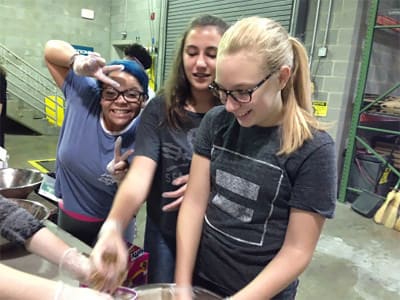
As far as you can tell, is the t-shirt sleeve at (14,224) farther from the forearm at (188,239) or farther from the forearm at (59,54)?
the forearm at (59,54)

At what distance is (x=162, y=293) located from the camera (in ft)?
2.91

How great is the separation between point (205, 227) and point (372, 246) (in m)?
2.59

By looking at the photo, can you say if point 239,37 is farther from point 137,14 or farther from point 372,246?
point 137,14

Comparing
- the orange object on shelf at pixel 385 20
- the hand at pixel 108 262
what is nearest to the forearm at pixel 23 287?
the hand at pixel 108 262

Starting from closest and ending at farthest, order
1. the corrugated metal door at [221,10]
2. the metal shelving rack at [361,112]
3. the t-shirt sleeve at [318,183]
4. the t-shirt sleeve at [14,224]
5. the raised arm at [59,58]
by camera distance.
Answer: the t-shirt sleeve at [318,183], the t-shirt sleeve at [14,224], the raised arm at [59,58], the metal shelving rack at [361,112], the corrugated metal door at [221,10]

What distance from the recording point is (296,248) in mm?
858

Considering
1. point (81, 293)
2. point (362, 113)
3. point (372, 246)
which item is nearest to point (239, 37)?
point (81, 293)

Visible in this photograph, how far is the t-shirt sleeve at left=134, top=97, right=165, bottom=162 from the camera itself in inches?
45.9

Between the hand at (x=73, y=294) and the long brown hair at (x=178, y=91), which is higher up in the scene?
the long brown hair at (x=178, y=91)

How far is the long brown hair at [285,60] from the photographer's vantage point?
0.82 metres

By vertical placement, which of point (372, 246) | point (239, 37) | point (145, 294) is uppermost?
point (239, 37)

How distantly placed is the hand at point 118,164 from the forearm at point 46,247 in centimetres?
33

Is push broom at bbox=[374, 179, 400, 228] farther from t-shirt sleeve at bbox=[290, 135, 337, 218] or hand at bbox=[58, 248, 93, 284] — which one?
hand at bbox=[58, 248, 93, 284]

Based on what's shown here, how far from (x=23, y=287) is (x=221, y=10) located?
499 cm
